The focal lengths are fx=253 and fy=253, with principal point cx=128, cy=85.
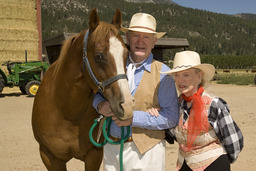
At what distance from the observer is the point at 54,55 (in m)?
15.6

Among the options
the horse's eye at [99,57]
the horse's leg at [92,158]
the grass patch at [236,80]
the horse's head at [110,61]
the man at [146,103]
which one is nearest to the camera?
the horse's head at [110,61]

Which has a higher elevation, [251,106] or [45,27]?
[45,27]

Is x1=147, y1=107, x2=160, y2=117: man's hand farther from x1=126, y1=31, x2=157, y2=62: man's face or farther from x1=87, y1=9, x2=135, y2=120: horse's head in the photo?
x1=126, y1=31, x2=157, y2=62: man's face

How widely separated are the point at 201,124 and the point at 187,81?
34 cm

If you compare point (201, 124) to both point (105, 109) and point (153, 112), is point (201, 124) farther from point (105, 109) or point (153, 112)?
point (105, 109)

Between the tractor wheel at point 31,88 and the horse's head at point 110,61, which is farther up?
the horse's head at point 110,61

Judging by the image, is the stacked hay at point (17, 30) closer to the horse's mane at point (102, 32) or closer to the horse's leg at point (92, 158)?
the horse's leg at point (92, 158)

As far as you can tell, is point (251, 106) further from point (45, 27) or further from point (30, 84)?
point (45, 27)

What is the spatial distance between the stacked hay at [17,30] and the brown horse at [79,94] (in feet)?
43.3

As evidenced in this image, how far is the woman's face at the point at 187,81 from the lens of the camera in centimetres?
196

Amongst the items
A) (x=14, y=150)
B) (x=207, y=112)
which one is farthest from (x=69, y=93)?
(x=14, y=150)

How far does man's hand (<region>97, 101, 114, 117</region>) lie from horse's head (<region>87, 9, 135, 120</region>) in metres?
0.15

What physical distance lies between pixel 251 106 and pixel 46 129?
8126 millimetres

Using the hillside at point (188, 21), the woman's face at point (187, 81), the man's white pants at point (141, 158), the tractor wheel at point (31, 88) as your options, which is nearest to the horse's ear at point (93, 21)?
the woman's face at point (187, 81)
